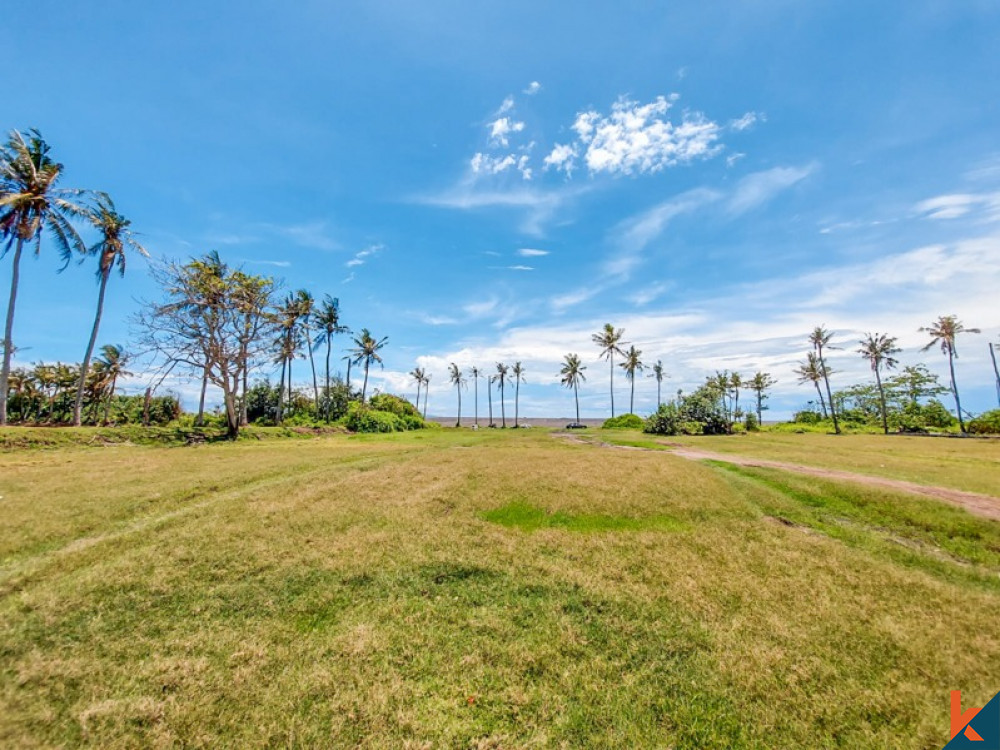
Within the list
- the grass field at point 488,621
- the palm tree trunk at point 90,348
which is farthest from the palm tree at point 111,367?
the grass field at point 488,621

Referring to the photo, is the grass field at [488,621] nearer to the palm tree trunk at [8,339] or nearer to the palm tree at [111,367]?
the palm tree trunk at [8,339]

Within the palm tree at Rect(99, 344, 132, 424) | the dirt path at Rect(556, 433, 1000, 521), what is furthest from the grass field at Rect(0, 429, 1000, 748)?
the palm tree at Rect(99, 344, 132, 424)

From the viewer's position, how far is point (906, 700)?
414 cm

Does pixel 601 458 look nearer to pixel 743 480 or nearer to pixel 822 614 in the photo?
pixel 743 480

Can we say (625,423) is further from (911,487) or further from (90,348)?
(90,348)

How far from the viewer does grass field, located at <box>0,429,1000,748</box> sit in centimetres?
386

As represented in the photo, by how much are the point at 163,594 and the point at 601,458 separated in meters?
15.0

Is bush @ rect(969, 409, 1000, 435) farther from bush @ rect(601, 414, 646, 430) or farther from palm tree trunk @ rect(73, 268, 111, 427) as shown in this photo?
palm tree trunk @ rect(73, 268, 111, 427)

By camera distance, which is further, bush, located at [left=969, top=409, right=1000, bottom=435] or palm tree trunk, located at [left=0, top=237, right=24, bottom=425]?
bush, located at [left=969, top=409, right=1000, bottom=435]

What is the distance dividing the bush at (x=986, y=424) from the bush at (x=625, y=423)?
37.8 metres

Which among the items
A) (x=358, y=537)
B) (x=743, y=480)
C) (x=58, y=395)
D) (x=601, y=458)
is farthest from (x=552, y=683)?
(x=58, y=395)

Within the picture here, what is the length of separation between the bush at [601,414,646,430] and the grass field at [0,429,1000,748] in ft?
165

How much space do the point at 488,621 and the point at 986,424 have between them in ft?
238

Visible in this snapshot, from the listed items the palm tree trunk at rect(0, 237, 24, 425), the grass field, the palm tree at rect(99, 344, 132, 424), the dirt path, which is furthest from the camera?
the palm tree at rect(99, 344, 132, 424)
